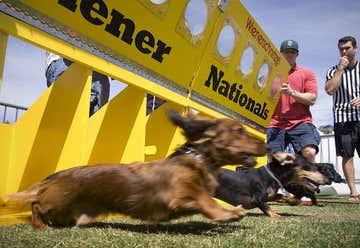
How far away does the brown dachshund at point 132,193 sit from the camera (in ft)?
7.31

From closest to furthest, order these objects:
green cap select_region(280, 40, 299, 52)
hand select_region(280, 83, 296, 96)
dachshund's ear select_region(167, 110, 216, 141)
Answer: dachshund's ear select_region(167, 110, 216, 141) < hand select_region(280, 83, 296, 96) < green cap select_region(280, 40, 299, 52)

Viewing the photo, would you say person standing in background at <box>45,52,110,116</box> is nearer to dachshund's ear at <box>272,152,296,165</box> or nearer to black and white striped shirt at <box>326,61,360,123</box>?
dachshund's ear at <box>272,152,296,165</box>

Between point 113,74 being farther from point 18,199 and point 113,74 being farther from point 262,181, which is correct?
point 262,181

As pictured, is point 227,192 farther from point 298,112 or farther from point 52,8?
point 52,8

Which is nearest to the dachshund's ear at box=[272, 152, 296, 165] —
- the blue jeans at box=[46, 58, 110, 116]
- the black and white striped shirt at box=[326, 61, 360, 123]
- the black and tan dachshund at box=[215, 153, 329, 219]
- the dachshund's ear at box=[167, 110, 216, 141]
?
the black and tan dachshund at box=[215, 153, 329, 219]

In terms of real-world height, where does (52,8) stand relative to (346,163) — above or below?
above

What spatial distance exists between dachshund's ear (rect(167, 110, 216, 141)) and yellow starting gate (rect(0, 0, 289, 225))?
712mm

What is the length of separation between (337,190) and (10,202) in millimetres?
10537

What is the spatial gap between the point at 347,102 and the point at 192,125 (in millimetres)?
4297

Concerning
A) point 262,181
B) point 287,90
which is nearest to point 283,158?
point 262,181

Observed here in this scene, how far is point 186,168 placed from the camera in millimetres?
2346

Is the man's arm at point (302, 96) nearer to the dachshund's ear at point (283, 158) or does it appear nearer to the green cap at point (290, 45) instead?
the green cap at point (290, 45)

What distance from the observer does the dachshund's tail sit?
7.68 feet

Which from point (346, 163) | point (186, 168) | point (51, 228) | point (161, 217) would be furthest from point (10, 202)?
point (346, 163)
